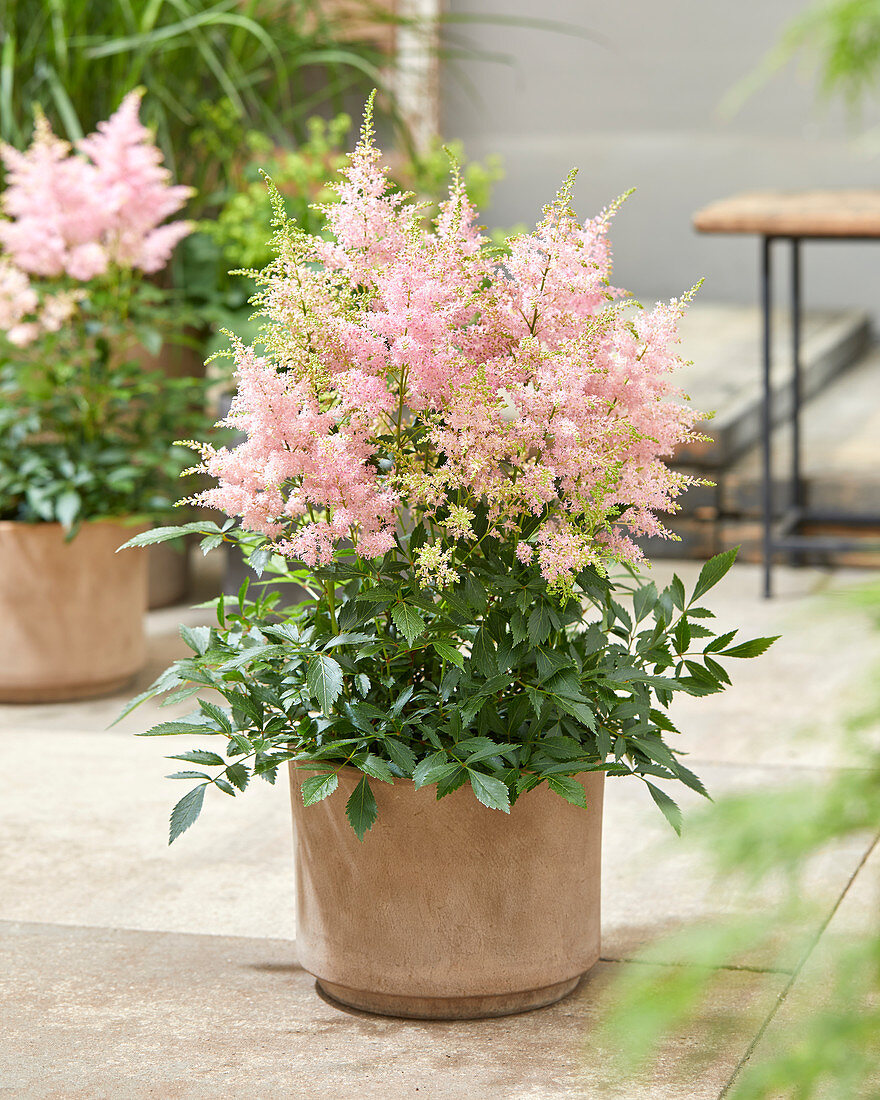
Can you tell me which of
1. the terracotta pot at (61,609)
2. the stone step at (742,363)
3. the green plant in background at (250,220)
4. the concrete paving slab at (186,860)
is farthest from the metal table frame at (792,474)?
the terracotta pot at (61,609)

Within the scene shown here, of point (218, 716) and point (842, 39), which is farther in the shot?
point (218, 716)

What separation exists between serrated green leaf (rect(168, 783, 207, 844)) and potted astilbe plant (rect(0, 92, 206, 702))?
5.37 feet

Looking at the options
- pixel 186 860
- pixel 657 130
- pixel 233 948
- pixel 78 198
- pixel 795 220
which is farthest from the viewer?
pixel 657 130

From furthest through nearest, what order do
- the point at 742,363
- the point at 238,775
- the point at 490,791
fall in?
the point at 742,363
the point at 238,775
the point at 490,791

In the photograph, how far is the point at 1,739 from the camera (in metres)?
3.24

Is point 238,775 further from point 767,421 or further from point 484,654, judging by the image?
point 767,421

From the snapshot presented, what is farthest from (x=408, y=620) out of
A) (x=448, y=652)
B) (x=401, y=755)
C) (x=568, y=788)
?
(x=568, y=788)

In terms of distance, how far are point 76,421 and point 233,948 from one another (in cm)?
178

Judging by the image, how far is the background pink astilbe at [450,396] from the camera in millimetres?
1752

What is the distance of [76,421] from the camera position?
3.60m

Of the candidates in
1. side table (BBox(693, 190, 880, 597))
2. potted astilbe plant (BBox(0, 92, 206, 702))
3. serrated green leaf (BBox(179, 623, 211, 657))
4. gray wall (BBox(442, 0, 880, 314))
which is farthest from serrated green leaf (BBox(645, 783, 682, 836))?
gray wall (BBox(442, 0, 880, 314))

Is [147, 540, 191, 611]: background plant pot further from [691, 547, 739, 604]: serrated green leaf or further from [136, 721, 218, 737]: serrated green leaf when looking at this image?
[691, 547, 739, 604]: serrated green leaf

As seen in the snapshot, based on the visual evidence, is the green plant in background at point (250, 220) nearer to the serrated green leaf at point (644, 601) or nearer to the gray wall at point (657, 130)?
the serrated green leaf at point (644, 601)

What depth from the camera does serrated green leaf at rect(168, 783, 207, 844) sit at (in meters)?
1.80
